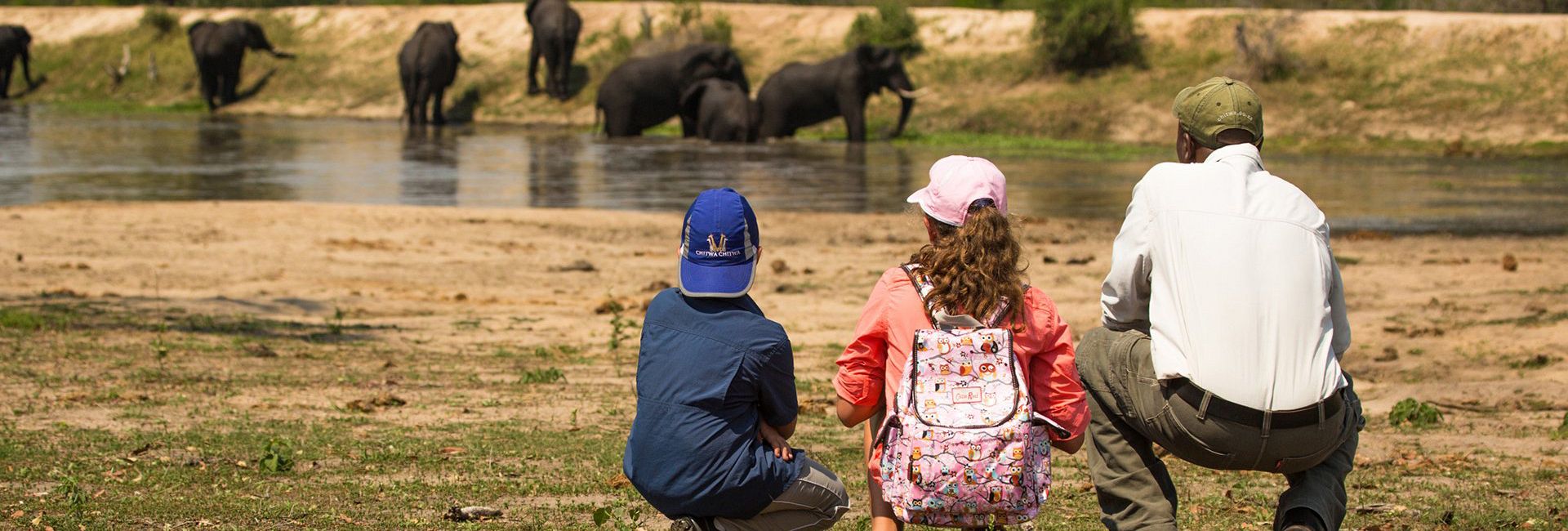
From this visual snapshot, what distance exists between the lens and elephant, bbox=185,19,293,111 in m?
50.5

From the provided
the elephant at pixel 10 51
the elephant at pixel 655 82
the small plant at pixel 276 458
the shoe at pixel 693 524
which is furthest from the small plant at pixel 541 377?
the elephant at pixel 10 51

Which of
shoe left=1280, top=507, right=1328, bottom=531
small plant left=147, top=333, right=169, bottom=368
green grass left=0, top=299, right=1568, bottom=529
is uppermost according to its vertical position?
shoe left=1280, top=507, right=1328, bottom=531

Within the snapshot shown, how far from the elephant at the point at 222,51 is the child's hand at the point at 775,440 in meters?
49.9

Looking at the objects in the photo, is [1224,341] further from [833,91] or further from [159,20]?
[159,20]

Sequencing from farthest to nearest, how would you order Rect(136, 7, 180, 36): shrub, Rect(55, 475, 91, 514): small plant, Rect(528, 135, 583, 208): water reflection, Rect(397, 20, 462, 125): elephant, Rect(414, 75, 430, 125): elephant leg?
Rect(136, 7, 180, 36): shrub
Rect(414, 75, 430, 125): elephant leg
Rect(397, 20, 462, 125): elephant
Rect(528, 135, 583, 208): water reflection
Rect(55, 475, 91, 514): small plant

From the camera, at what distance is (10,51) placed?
182ft

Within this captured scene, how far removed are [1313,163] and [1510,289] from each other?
16.5 m

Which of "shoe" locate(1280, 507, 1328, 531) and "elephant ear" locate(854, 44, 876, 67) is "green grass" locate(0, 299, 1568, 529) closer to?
"shoe" locate(1280, 507, 1328, 531)

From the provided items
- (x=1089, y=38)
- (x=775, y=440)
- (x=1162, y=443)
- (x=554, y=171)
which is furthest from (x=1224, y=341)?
(x=1089, y=38)

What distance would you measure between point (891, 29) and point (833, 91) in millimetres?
8495

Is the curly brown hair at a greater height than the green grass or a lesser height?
greater

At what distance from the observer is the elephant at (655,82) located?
37031 mm

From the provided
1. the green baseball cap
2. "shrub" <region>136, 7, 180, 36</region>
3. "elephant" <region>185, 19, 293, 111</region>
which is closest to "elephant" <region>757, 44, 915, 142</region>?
"elephant" <region>185, 19, 293, 111</region>

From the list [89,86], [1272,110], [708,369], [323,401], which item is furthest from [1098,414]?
[89,86]
